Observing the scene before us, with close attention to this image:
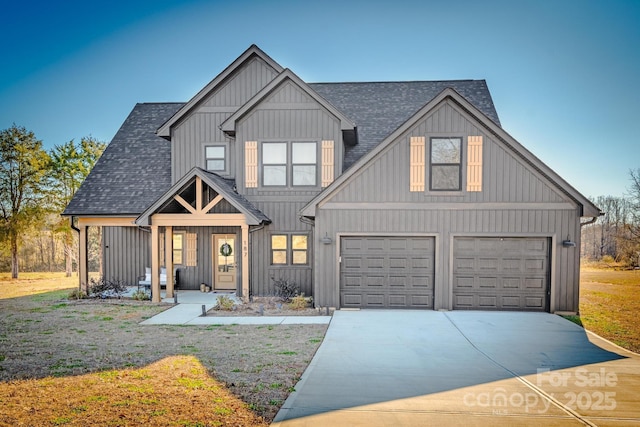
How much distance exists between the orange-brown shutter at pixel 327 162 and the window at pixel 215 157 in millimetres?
4060

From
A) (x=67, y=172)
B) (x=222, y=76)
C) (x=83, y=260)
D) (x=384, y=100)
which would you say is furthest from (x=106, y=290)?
(x=384, y=100)

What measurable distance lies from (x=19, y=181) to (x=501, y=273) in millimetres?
25031

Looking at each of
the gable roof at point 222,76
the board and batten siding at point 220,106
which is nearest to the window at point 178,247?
the board and batten siding at point 220,106

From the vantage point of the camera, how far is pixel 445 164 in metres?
10.9

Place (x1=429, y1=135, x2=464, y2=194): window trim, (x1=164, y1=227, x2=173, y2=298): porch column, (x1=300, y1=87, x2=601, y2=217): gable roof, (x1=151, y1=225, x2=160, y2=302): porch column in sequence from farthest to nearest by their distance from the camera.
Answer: (x1=164, y1=227, x2=173, y2=298): porch column → (x1=151, y1=225, x2=160, y2=302): porch column → (x1=429, y1=135, x2=464, y2=194): window trim → (x1=300, y1=87, x2=601, y2=217): gable roof

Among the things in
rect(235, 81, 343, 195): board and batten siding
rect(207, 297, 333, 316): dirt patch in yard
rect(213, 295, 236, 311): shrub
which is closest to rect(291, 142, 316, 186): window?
rect(235, 81, 343, 195): board and batten siding

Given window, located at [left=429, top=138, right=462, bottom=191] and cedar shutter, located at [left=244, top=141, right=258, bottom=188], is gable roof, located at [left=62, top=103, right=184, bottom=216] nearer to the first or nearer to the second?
cedar shutter, located at [left=244, top=141, right=258, bottom=188]

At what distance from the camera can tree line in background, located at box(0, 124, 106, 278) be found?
20.3 m

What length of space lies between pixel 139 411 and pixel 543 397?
18.4 ft

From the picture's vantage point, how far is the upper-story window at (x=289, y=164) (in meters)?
13.1

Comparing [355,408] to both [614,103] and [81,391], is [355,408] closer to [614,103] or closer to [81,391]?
[81,391]

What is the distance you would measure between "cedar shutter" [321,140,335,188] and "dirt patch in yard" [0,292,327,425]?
5.70m

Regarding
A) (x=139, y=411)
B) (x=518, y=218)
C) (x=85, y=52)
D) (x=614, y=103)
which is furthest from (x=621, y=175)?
(x=85, y=52)

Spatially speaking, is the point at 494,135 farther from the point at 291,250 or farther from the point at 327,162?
the point at 291,250
